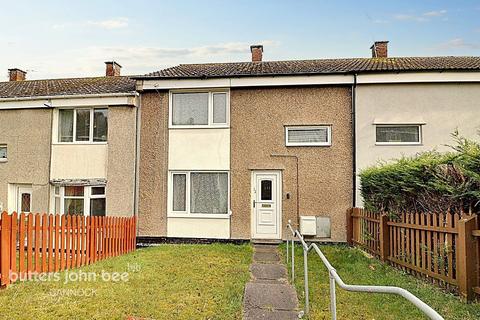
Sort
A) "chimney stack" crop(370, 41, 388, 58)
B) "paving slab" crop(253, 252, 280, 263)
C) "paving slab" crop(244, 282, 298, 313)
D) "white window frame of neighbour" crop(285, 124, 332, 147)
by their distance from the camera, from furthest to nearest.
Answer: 1. "chimney stack" crop(370, 41, 388, 58)
2. "white window frame of neighbour" crop(285, 124, 332, 147)
3. "paving slab" crop(253, 252, 280, 263)
4. "paving slab" crop(244, 282, 298, 313)

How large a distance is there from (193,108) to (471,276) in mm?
10006

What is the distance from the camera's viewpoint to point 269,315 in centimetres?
532

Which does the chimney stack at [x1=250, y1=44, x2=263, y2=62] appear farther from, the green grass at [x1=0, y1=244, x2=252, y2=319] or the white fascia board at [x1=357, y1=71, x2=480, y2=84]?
the green grass at [x1=0, y1=244, x2=252, y2=319]

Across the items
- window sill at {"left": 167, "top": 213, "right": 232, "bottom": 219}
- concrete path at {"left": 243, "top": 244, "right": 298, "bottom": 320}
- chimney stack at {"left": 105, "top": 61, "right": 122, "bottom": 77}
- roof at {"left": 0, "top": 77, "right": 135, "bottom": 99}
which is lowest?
concrete path at {"left": 243, "top": 244, "right": 298, "bottom": 320}

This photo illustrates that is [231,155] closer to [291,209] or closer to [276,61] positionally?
[291,209]

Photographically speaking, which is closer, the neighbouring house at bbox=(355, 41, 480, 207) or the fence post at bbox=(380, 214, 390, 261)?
the fence post at bbox=(380, 214, 390, 261)

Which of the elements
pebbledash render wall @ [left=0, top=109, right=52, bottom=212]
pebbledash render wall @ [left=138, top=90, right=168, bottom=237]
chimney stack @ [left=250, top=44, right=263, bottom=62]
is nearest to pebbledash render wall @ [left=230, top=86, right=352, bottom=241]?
pebbledash render wall @ [left=138, top=90, right=168, bottom=237]

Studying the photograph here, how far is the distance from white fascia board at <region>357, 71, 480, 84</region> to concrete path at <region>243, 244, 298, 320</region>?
687 centimetres

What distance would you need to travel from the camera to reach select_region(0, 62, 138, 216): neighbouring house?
1320cm

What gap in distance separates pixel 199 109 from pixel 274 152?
3.08m

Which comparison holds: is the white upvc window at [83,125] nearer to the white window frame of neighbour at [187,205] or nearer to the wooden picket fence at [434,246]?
the white window frame of neighbour at [187,205]

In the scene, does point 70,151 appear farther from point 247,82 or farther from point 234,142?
point 247,82

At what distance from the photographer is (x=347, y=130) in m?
12.3

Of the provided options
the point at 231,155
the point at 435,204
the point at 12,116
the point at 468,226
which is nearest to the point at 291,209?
the point at 231,155
